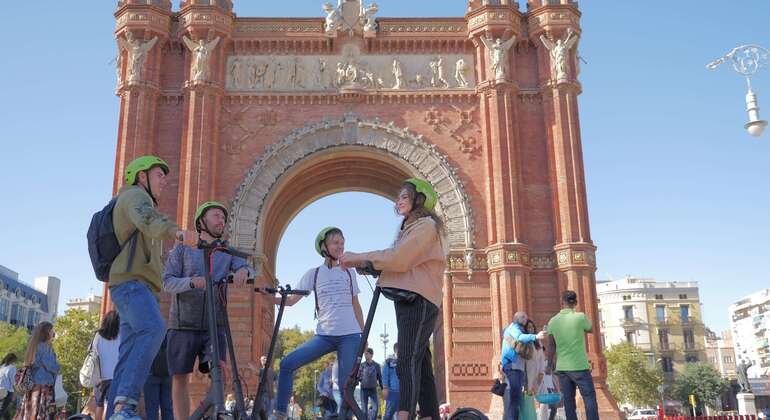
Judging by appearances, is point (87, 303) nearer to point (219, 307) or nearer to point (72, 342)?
point (72, 342)

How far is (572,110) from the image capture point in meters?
21.5

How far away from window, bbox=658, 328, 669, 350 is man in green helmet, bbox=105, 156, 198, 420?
77547mm

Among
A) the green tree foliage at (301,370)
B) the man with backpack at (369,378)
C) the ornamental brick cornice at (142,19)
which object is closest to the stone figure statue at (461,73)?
the ornamental brick cornice at (142,19)

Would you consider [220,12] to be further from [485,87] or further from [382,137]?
[485,87]

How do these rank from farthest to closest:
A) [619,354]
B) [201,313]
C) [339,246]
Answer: [619,354] < [339,246] < [201,313]

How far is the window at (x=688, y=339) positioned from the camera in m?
74.4

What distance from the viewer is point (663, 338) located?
7481cm

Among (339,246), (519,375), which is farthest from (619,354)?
(339,246)

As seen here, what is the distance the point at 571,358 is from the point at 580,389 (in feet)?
1.30

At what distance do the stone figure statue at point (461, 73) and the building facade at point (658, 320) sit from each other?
60072 millimetres

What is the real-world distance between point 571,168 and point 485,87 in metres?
3.81

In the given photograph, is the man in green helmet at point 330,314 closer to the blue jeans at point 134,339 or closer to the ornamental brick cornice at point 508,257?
the blue jeans at point 134,339

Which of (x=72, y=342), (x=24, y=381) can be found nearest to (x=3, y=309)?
(x=72, y=342)

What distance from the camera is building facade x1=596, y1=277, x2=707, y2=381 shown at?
242ft
